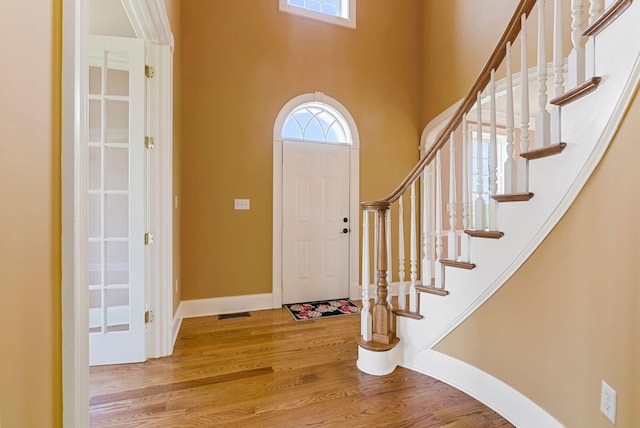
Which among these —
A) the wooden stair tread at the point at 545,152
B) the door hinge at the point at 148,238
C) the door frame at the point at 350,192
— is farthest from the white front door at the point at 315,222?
the wooden stair tread at the point at 545,152

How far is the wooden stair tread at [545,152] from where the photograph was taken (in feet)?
4.27

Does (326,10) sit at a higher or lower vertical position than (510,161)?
higher

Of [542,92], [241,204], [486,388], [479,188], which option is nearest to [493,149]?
[479,188]

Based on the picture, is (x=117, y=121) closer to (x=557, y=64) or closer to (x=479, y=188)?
(x=479, y=188)

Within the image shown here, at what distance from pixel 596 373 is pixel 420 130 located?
333cm

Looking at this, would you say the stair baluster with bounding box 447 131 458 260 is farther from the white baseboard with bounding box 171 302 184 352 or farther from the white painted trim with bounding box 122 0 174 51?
the white baseboard with bounding box 171 302 184 352

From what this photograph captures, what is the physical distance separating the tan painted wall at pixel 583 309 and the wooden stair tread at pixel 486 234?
0.59 ft

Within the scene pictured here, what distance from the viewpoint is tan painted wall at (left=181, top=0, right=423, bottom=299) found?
9.99ft

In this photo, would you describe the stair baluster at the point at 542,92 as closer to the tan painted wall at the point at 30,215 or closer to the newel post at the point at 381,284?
the newel post at the point at 381,284

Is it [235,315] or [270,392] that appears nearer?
[270,392]

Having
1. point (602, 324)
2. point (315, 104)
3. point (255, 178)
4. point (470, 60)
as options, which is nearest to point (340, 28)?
point (315, 104)

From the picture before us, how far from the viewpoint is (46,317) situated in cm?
80

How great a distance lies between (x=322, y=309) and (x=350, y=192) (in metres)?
1.42

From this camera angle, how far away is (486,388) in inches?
66.1
